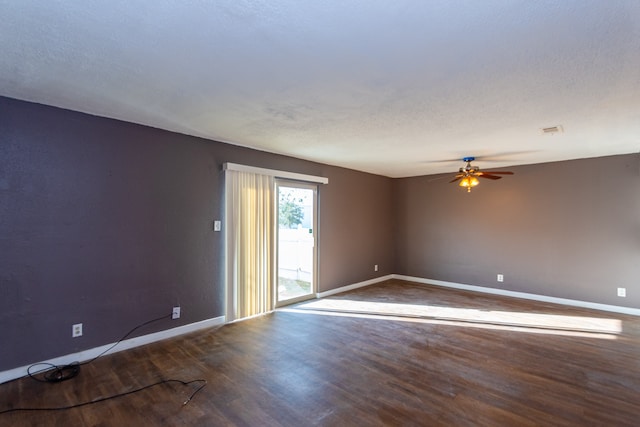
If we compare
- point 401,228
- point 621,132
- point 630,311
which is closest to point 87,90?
point 621,132

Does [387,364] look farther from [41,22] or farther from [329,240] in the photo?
[41,22]

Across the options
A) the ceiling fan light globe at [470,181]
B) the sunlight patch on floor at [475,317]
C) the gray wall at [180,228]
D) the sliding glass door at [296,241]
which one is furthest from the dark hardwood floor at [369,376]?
the ceiling fan light globe at [470,181]

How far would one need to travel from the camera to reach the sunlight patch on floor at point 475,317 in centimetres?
401

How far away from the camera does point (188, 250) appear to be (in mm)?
3848

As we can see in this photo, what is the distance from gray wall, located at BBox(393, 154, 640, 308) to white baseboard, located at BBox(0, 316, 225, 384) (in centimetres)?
474

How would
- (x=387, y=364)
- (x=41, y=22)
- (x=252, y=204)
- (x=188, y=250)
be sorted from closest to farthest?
(x=41, y=22) < (x=387, y=364) < (x=188, y=250) < (x=252, y=204)

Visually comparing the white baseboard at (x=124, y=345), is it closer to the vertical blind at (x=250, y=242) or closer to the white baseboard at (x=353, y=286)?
the vertical blind at (x=250, y=242)

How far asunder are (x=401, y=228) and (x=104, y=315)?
5874 mm

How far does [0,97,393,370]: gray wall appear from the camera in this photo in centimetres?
275

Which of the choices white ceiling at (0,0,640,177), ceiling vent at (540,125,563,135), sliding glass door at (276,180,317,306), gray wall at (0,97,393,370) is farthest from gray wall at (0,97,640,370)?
ceiling vent at (540,125,563,135)

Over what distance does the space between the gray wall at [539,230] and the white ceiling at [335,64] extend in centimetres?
159

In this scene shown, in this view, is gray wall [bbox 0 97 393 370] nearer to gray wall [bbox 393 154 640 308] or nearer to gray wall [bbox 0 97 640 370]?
gray wall [bbox 0 97 640 370]

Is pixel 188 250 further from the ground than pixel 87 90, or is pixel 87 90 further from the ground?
pixel 87 90

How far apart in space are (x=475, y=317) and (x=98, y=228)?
4872 millimetres
